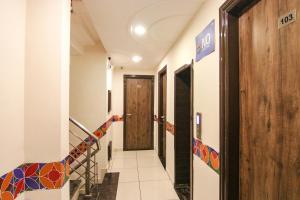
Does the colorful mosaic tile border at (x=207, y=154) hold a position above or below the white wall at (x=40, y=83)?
below

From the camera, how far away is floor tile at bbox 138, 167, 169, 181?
317cm

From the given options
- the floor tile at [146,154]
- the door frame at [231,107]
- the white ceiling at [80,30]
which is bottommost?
the floor tile at [146,154]

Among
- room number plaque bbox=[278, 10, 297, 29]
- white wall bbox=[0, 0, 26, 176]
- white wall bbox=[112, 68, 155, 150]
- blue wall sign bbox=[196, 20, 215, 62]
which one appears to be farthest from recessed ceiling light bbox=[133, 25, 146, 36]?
white wall bbox=[112, 68, 155, 150]

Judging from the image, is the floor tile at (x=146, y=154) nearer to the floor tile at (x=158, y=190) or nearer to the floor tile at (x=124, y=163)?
the floor tile at (x=124, y=163)

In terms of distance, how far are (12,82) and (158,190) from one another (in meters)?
2.52

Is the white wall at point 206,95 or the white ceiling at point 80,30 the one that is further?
the white ceiling at point 80,30

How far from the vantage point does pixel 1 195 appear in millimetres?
905

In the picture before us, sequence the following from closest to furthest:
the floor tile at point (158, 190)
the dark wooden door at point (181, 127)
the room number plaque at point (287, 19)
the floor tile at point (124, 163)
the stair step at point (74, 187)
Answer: the room number plaque at point (287, 19) → the stair step at point (74, 187) → the floor tile at point (158, 190) → the dark wooden door at point (181, 127) → the floor tile at point (124, 163)

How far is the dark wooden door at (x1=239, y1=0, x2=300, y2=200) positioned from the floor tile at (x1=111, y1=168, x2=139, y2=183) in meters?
2.31

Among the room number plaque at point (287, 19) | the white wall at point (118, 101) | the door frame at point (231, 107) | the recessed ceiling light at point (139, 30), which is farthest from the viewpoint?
the white wall at point (118, 101)

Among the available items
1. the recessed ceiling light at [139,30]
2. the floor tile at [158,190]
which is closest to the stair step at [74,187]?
the floor tile at [158,190]

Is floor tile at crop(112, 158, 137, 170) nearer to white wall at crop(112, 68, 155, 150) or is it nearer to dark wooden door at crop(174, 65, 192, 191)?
white wall at crop(112, 68, 155, 150)

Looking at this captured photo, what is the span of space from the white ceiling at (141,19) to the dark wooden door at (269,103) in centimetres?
81

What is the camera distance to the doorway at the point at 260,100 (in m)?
0.79
